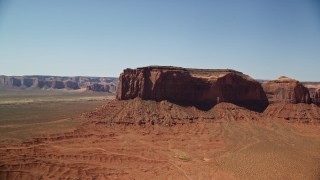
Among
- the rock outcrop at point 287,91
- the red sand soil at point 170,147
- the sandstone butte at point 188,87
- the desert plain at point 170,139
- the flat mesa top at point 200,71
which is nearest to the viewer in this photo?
the red sand soil at point 170,147

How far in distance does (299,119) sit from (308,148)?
15.8m

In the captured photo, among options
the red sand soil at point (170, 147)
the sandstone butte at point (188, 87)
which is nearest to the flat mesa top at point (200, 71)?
the sandstone butte at point (188, 87)

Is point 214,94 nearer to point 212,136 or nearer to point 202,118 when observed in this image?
point 202,118

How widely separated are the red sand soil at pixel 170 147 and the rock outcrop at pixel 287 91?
4.76 m

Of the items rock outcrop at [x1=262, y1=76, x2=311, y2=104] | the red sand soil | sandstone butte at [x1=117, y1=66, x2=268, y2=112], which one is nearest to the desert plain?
the red sand soil

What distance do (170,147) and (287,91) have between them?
32823 mm

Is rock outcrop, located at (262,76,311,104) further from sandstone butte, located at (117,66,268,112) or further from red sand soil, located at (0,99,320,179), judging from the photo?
red sand soil, located at (0,99,320,179)

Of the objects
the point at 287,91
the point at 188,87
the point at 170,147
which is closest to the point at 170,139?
the point at 170,147

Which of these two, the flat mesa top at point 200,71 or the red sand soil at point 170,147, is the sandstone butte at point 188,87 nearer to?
the flat mesa top at point 200,71

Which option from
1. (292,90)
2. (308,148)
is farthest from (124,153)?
(292,90)

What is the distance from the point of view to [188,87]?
6694cm

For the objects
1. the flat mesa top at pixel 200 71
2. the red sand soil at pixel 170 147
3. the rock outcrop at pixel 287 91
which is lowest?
the red sand soil at pixel 170 147

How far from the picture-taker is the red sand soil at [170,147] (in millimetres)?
36875

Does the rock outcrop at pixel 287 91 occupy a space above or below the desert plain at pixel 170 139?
above
